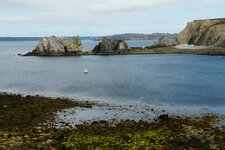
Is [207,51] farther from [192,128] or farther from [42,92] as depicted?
[192,128]

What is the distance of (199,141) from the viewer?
27438mm

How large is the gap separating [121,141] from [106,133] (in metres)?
3.94

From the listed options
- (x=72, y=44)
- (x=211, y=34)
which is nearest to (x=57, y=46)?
(x=72, y=44)

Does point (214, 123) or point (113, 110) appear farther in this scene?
point (113, 110)

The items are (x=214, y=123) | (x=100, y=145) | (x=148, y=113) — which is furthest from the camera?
(x=148, y=113)

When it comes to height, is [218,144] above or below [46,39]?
below

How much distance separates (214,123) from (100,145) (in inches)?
640

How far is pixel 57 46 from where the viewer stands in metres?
162

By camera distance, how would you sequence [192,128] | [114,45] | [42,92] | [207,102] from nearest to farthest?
[192,128] → [207,102] → [42,92] → [114,45]

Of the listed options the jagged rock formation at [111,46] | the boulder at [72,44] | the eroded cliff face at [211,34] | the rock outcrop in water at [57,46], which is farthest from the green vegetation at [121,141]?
the eroded cliff face at [211,34]

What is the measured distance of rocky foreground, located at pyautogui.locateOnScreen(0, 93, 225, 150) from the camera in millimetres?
25938

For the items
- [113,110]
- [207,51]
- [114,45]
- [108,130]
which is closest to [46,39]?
[114,45]

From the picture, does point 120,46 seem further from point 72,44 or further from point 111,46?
point 72,44

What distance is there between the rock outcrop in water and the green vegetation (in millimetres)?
133311
